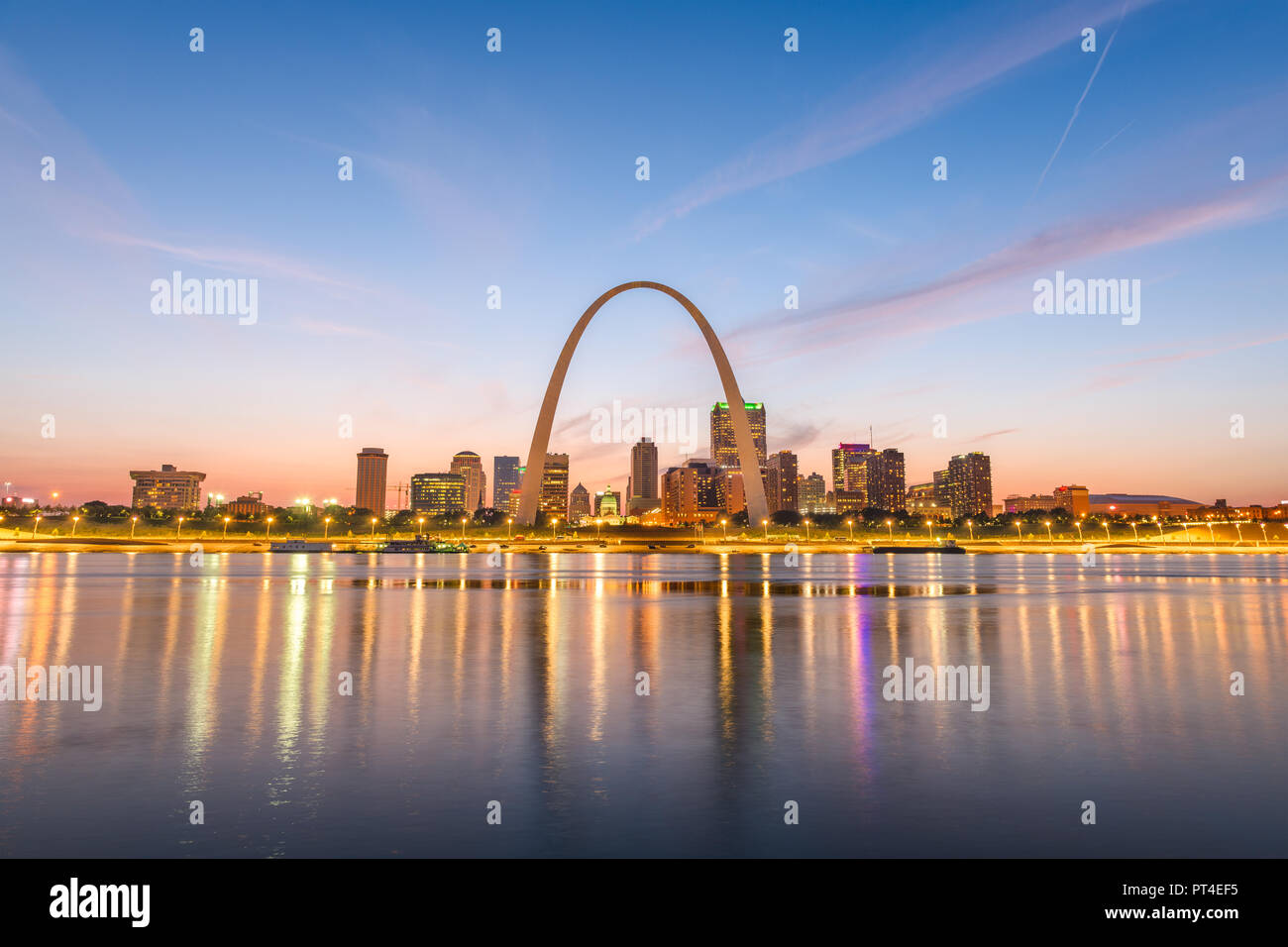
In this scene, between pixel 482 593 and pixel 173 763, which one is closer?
pixel 173 763

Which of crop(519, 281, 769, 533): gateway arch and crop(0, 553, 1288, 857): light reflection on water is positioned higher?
crop(519, 281, 769, 533): gateway arch

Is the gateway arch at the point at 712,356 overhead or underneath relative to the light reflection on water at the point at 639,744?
overhead

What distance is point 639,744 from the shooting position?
1011 cm

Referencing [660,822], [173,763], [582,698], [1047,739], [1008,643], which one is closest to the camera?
[660,822]

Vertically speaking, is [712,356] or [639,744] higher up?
[712,356]

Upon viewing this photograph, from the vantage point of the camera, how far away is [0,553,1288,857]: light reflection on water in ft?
23.0

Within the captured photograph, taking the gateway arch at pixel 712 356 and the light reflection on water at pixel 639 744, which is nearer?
the light reflection on water at pixel 639 744

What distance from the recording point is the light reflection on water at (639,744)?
6996 millimetres

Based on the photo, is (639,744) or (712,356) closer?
(639,744)
